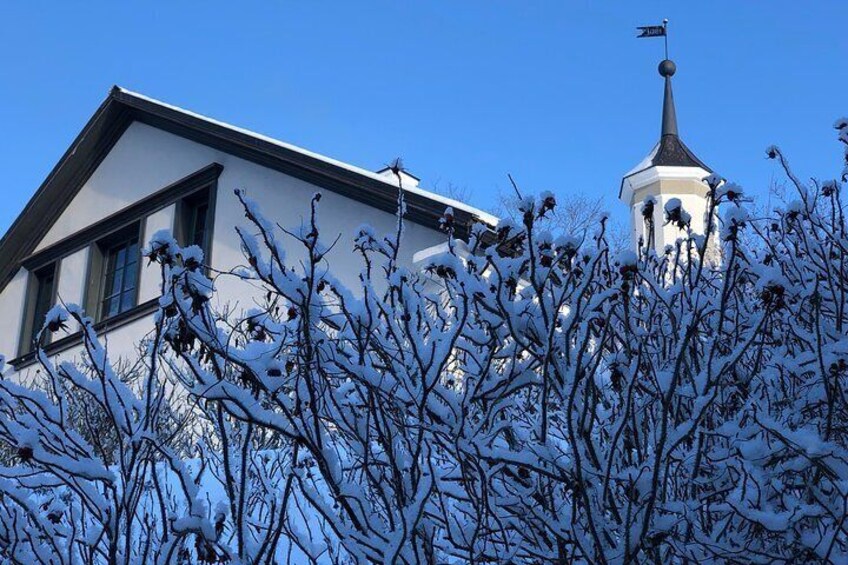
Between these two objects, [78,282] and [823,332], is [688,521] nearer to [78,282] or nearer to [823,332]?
[823,332]

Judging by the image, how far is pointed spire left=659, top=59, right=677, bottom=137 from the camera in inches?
681

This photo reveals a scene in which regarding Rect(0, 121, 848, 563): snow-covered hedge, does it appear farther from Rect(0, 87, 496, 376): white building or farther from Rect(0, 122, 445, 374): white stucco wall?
Rect(0, 122, 445, 374): white stucco wall

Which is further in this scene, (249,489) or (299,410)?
(249,489)

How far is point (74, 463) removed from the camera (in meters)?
3.27

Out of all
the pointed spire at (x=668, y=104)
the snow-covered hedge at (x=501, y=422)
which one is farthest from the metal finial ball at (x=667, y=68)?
the snow-covered hedge at (x=501, y=422)

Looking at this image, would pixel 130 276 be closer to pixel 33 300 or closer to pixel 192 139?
pixel 192 139

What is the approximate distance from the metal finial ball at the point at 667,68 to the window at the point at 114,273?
29.1ft

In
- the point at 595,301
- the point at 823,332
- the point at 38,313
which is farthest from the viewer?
the point at 38,313

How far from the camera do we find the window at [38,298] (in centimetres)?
A: 1610

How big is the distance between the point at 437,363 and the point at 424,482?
313 millimetres

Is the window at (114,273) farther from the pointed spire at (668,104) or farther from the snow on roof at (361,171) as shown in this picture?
the pointed spire at (668,104)

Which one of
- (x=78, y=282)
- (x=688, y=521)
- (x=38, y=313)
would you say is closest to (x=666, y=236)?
(x=78, y=282)

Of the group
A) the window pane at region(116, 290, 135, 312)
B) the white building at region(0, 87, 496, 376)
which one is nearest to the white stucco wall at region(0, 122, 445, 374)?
the white building at region(0, 87, 496, 376)

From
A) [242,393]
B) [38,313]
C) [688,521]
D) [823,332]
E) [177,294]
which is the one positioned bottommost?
[688,521]
